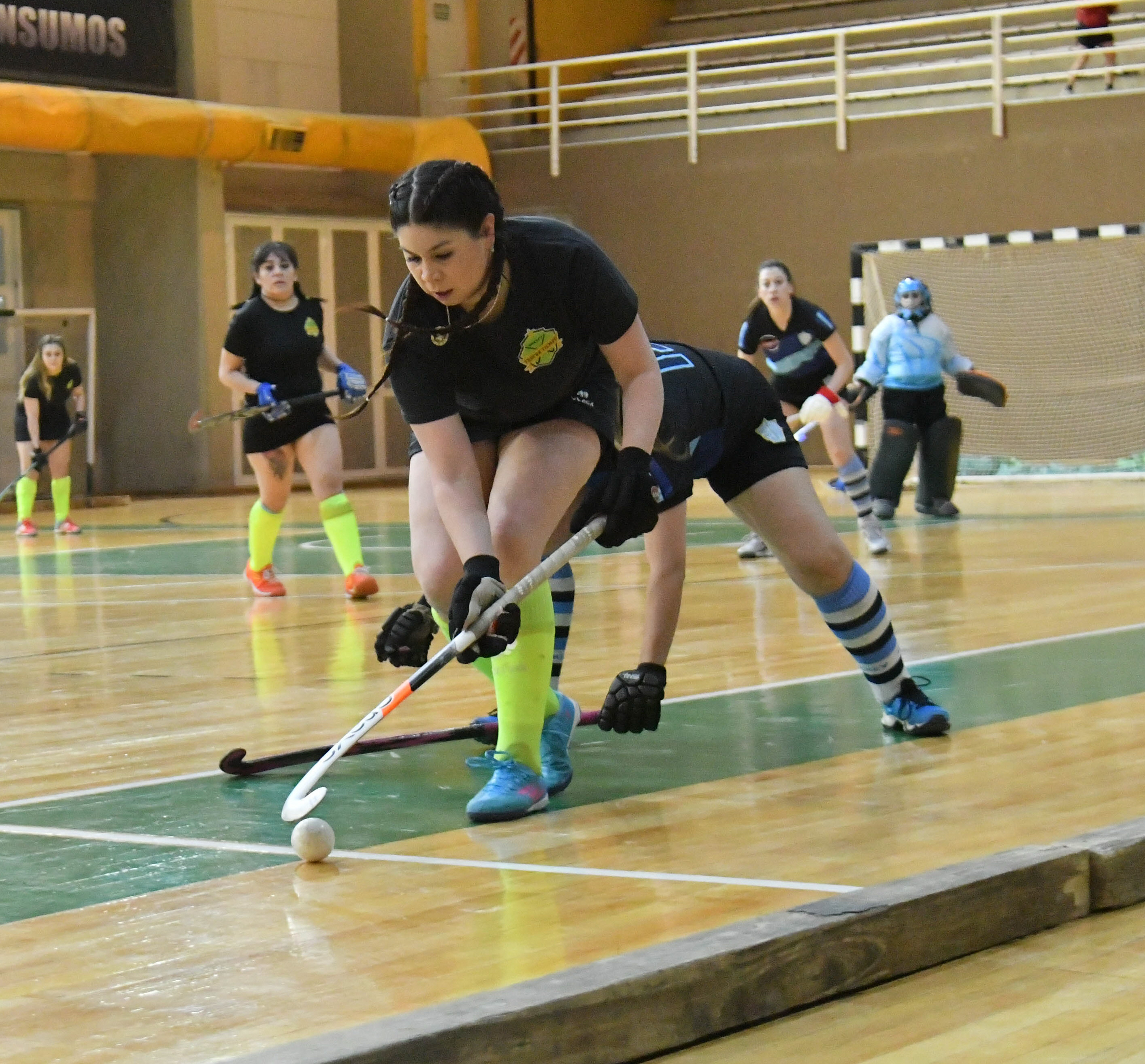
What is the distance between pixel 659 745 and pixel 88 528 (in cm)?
1205

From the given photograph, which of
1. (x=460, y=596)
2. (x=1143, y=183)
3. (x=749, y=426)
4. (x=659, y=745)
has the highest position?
(x=1143, y=183)

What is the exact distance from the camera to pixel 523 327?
4234 mm

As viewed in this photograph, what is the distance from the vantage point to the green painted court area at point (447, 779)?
3.86m

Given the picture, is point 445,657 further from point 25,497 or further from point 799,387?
point 25,497

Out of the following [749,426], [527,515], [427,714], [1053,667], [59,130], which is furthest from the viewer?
[59,130]

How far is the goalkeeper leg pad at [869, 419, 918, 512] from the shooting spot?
14.3 metres

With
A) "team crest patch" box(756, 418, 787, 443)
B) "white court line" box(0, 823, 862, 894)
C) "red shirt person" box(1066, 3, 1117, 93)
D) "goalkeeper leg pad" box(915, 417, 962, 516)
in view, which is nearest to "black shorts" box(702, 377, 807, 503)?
"team crest patch" box(756, 418, 787, 443)

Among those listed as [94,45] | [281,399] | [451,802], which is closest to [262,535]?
[281,399]

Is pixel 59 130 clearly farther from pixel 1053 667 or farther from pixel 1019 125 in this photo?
pixel 1053 667

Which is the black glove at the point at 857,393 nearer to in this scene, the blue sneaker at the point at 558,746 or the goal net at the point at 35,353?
the blue sneaker at the point at 558,746

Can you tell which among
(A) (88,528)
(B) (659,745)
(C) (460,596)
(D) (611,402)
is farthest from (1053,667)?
(A) (88,528)

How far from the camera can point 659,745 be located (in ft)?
16.9

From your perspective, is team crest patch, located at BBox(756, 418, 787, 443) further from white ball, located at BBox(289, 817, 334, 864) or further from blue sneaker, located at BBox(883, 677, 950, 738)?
white ball, located at BBox(289, 817, 334, 864)

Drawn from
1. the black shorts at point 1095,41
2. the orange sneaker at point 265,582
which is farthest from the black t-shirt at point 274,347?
the black shorts at point 1095,41
